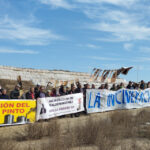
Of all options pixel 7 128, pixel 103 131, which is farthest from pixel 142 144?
pixel 7 128

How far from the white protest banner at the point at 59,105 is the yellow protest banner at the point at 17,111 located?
14.8 inches

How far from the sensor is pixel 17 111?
40.1 ft

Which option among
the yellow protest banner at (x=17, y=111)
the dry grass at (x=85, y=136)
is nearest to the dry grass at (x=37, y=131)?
the dry grass at (x=85, y=136)

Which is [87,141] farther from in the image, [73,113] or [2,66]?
[2,66]

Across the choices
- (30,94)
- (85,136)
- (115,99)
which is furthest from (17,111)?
(115,99)

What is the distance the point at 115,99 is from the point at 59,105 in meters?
5.12

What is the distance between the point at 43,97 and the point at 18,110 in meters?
1.48

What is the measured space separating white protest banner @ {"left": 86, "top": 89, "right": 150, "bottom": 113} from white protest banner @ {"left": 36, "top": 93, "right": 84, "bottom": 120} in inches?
35.8

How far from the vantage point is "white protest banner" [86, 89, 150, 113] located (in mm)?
16453

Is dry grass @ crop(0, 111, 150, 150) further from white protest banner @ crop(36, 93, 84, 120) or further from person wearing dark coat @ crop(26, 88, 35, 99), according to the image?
person wearing dark coat @ crop(26, 88, 35, 99)

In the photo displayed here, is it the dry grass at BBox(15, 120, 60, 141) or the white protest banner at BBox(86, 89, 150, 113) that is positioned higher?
the white protest banner at BBox(86, 89, 150, 113)

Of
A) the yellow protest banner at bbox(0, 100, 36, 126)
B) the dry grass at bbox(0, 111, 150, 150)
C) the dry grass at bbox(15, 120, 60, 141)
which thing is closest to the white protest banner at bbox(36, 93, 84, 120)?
the yellow protest banner at bbox(0, 100, 36, 126)

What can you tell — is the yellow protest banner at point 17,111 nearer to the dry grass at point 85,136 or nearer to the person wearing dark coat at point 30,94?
the person wearing dark coat at point 30,94

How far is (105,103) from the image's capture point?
17.2 m
